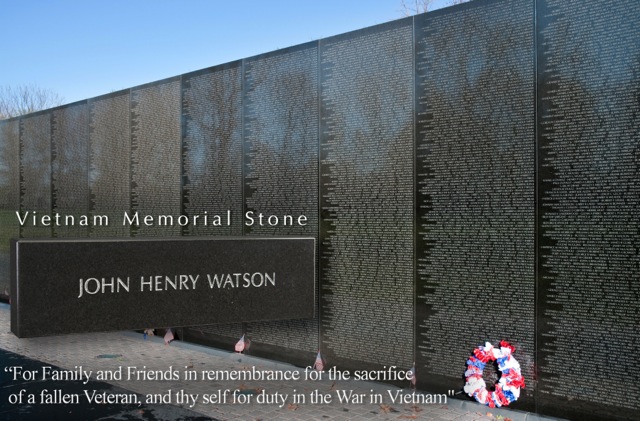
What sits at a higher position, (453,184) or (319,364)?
A: (453,184)

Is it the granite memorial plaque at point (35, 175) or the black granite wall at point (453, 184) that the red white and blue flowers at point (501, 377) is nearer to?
the black granite wall at point (453, 184)

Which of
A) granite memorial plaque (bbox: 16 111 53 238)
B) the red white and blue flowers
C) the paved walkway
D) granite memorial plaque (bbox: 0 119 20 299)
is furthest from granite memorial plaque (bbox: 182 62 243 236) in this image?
granite memorial plaque (bbox: 0 119 20 299)

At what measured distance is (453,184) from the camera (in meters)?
7.16

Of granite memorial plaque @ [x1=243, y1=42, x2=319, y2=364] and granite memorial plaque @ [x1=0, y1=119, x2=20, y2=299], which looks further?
granite memorial plaque @ [x1=0, y1=119, x2=20, y2=299]

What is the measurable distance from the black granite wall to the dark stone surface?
1055 millimetres

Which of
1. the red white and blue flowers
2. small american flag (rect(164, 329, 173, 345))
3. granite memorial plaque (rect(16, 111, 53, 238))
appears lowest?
small american flag (rect(164, 329, 173, 345))

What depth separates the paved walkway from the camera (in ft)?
21.9

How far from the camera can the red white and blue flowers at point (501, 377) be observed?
21.5ft

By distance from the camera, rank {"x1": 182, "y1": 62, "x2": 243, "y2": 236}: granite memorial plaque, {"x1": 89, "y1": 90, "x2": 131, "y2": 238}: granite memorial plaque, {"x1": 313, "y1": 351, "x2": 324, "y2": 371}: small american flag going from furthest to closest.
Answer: {"x1": 89, "y1": 90, "x2": 131, "y2": 238}: granite memorial plaque → {"x1": 182, "y1": 62, "x2": 243, "y2": 236}: granite memorial plaque → {"x1": 313, "y1": 351, "x2": 324, "y2": 371}: small american flag

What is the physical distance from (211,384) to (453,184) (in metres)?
3.94

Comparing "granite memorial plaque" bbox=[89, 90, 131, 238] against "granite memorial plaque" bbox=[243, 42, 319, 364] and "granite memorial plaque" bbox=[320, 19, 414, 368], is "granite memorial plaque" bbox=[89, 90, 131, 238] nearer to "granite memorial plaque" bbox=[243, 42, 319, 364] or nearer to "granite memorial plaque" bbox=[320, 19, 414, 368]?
"granite memorial plaque" bbox=[243, 42, 319, 364]

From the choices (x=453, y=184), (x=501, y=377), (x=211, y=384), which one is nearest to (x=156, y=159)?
(x=211, y=384)

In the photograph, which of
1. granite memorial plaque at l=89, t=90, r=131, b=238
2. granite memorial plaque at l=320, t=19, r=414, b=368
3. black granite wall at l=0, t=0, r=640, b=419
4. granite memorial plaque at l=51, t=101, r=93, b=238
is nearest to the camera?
black granite wall at l=0, t=0, r=640, b=419

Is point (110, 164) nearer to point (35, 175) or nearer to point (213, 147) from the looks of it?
point (213, 147)
